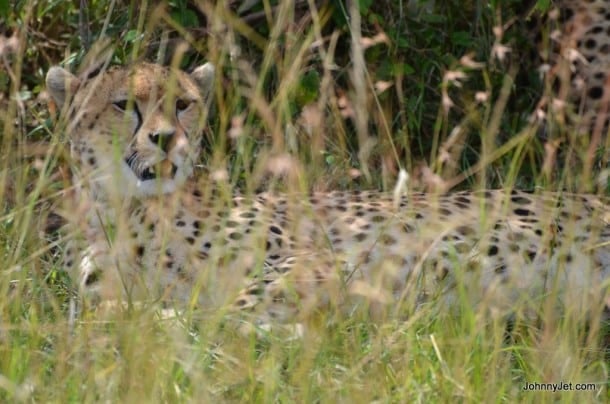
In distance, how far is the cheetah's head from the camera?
10.9ft

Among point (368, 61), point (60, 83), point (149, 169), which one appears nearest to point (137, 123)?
point (149, 169)

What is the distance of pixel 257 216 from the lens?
3559 mm

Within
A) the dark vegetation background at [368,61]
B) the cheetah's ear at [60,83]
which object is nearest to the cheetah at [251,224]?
the cheetah's ear at [60,83]

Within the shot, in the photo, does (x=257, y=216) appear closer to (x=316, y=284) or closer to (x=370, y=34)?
(x=316, y=284)

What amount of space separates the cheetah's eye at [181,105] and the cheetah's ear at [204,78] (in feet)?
0.32

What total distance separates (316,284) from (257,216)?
21.8 inches

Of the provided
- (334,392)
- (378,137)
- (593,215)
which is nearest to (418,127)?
(378,137)

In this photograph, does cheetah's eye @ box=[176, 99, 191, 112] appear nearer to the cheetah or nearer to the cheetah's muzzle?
the cheetah

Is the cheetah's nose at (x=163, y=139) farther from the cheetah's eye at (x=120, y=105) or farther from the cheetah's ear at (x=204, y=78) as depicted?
the cheetah's ear at (x=204, y=78)

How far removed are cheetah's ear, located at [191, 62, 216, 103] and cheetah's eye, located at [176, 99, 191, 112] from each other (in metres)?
0.10

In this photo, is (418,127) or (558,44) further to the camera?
A: (558,44)

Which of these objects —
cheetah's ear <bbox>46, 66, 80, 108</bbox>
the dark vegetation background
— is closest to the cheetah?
cheetah's ear <bbox>46, 66, 80, 108</bbox>

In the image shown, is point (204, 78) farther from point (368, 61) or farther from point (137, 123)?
point (368, 61)

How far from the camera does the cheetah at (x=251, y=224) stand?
3.19 m
